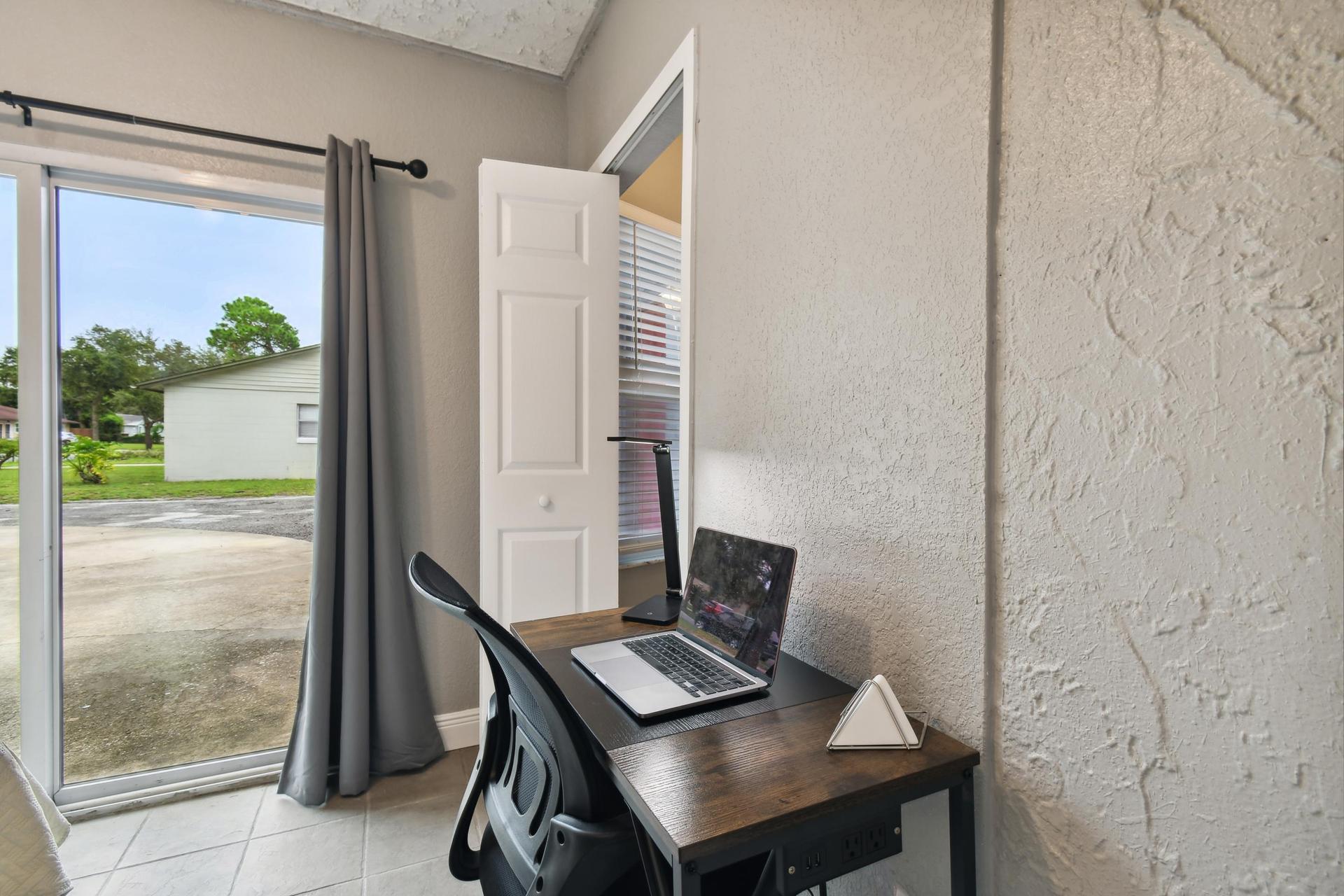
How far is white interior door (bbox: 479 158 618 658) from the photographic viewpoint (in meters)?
2.10

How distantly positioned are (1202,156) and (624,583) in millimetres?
2320

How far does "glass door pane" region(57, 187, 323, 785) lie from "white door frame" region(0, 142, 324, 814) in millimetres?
39

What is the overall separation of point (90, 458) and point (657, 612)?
6.65 ft

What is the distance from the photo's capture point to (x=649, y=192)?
271 centimetres

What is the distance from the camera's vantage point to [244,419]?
2277mm

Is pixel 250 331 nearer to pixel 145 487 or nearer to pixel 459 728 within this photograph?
pixel 145 487

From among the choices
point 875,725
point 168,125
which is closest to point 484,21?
point 168,125

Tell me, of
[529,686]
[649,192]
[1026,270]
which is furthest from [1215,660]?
[649,192]

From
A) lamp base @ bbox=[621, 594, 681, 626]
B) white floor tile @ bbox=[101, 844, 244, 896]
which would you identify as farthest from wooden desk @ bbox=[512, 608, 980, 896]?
white floor tile @ bbox=[101, 844, 244, 896]

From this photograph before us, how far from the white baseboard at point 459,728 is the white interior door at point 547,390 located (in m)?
0.38

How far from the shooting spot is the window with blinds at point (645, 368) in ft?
8.70

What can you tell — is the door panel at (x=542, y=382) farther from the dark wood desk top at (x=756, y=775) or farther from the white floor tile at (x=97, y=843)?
the white floor tile at (x=97, y=843)

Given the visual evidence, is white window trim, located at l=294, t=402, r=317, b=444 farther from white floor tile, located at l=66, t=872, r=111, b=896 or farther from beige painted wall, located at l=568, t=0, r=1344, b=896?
beige painted wall, located at l=568, t=0, r=1344, b=896

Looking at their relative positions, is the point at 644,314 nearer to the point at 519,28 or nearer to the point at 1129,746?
the point at 519,28
